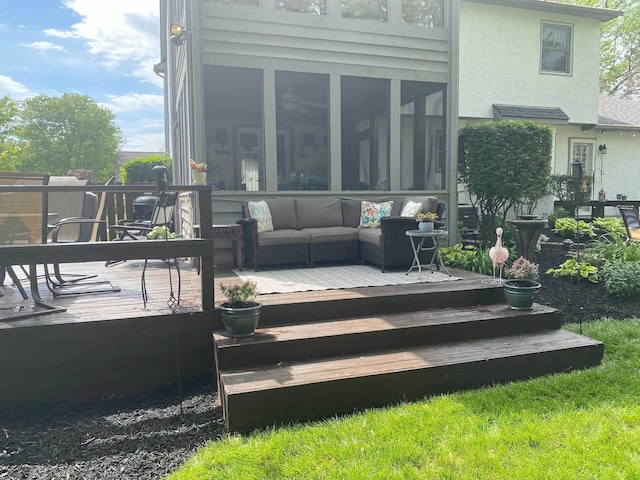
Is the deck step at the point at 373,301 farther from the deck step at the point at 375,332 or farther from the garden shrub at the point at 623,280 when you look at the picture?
the garden shrub at the point at 623,280

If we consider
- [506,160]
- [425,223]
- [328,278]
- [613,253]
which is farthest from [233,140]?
[613,253]

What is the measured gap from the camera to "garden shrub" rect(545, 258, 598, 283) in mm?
5496

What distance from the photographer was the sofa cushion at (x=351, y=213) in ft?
19.9

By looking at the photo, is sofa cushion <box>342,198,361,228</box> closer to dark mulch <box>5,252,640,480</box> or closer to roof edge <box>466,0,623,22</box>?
dark mulch <box>5,252,640,480</box>

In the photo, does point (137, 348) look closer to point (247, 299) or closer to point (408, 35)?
point (247, 299)

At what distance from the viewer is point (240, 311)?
3.17 meters

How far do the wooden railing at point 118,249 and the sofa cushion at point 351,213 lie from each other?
2903 millimetres

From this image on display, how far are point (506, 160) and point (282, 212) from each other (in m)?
3.79

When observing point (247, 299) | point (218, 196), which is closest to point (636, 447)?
point (247, 299)

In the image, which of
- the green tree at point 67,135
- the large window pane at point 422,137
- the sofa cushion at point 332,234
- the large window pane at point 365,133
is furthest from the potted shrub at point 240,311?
the green tree at point 67,135

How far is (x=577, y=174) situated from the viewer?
6.87 meters

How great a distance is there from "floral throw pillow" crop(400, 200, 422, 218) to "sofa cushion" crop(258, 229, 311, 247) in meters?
1.25

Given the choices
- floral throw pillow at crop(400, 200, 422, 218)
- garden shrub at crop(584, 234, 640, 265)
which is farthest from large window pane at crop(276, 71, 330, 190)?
garden shrub at crop(584, 234, 640, 265)

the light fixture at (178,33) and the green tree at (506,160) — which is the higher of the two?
the light fixture at (178,33)
